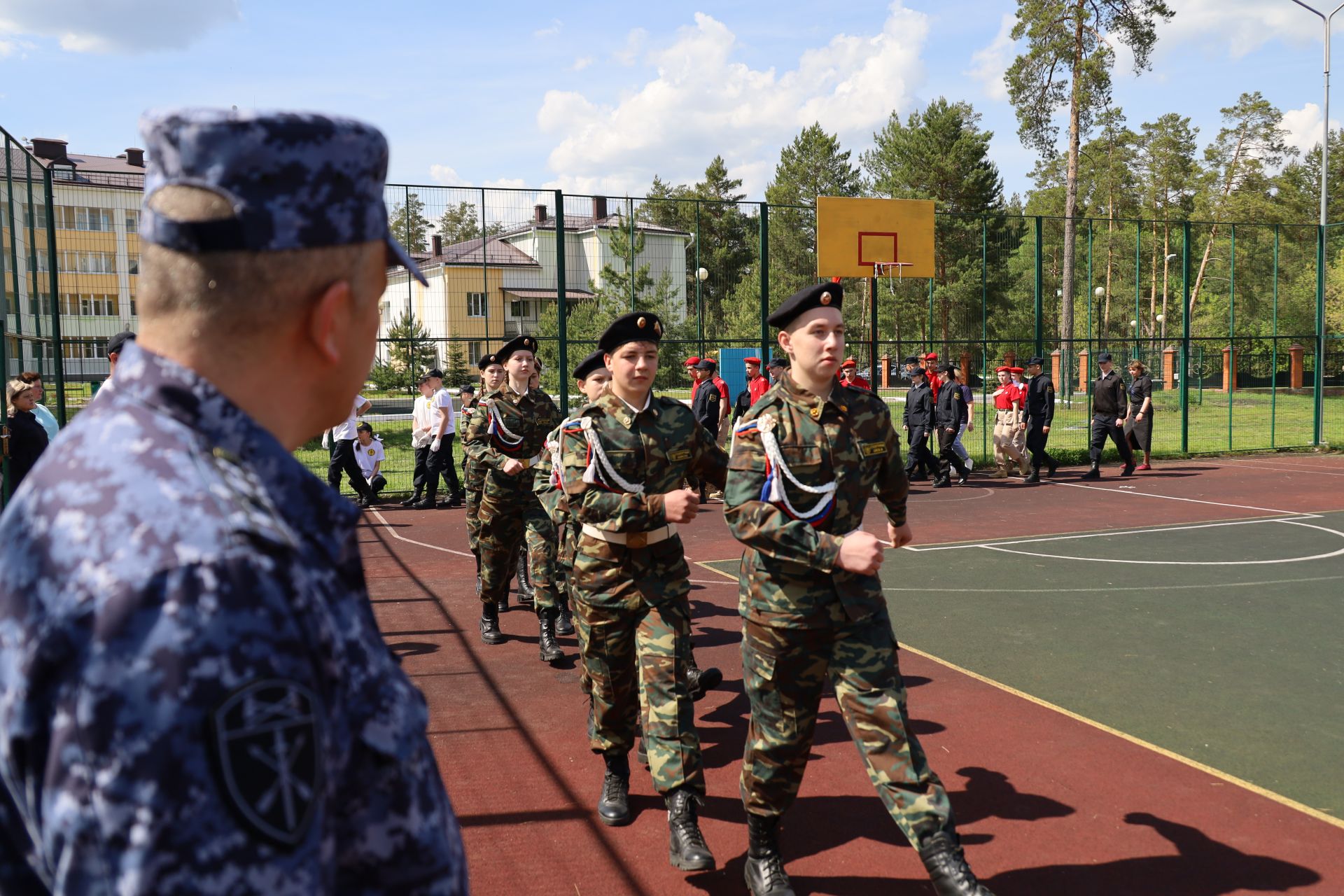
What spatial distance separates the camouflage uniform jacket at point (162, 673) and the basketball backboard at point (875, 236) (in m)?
18.6

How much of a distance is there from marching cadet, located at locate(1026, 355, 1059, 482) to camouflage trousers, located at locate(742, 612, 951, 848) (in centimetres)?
1511

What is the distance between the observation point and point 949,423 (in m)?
18.3

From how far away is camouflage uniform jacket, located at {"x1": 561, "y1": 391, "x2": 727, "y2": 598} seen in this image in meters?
5.13

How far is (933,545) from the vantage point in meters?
12.2

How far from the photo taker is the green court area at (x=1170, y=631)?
18.9ft

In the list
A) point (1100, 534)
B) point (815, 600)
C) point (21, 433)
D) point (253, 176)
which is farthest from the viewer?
point (1100, 534)

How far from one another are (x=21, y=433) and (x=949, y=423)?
1377cm

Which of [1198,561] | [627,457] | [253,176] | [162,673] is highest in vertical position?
[253,176]

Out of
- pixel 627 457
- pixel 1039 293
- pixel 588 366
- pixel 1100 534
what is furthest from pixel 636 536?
pixel 1039 293

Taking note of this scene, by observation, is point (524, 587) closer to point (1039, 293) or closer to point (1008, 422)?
point (1008, 422)

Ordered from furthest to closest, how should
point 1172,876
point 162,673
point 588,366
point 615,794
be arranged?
point 588,366 → point 615,794 → point 1172,876 → point 162,673

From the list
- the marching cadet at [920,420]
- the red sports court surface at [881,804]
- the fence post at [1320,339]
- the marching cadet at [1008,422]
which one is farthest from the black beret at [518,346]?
the fence post at [1320,339]

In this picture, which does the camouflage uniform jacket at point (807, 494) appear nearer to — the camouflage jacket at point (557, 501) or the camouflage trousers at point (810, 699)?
the camouflage trousers at point (810, 699)

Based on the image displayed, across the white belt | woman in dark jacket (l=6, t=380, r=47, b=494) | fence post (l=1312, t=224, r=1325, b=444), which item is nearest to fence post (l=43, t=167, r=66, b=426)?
woman in dark jacket (l=6, t=380, r=47, b=494)
